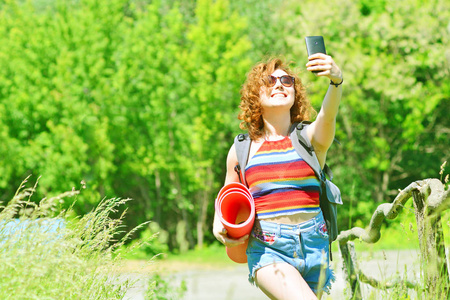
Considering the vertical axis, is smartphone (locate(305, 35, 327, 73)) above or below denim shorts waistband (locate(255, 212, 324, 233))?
above

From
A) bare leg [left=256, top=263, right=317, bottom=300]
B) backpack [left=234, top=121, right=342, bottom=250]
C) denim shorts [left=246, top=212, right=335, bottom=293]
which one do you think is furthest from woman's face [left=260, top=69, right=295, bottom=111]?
bare leg [left=256, top=263, right=317, bottom=300]

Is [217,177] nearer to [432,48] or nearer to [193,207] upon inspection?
[193,207]

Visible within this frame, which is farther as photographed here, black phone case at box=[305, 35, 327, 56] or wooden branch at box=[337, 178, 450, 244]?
black phone case at box=[305, 35, 327, 56]

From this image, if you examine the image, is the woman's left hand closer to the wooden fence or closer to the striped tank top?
the striped tank top

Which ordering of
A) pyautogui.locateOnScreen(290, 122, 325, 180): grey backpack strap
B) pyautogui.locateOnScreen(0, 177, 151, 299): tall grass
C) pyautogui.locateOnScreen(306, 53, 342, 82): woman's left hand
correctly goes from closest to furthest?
pyautogui.locateOnScreen(0, 177, 151, 299): tall grass, pyautogui.locateOnScreen(306, 53, 342, 82): woman's left hand, pyautogui.locateOnScreen(290, 122, 325, 180): grey backpack strap

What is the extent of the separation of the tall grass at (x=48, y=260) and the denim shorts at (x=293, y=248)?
67cm

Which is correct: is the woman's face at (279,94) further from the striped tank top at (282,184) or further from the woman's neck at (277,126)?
the striped tank top at (282,184)

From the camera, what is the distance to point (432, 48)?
13.9 m

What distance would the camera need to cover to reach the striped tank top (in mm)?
2691

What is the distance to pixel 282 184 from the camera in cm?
273

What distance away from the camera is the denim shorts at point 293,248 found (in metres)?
2.60

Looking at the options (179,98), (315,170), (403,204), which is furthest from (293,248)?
(179,98)

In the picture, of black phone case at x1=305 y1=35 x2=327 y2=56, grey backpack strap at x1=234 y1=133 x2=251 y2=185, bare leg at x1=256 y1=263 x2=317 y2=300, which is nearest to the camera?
bare leg at x1=256 y1=263 x2=317 y2=300

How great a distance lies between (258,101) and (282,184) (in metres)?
0.51
